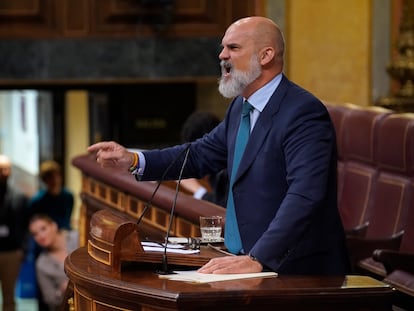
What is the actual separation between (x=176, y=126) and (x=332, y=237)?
5908 mm

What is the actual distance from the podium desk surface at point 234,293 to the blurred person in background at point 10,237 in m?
4.86

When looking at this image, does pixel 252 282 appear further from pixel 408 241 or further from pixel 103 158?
pixel 408 241

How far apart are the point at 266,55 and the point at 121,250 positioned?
670 millimetres

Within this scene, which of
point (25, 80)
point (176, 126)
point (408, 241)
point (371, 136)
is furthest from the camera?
point (176, 126)

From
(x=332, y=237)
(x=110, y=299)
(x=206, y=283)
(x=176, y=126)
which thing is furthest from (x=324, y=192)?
(x=176, y=126)

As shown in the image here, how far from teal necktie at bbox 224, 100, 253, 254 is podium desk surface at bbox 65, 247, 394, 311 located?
0.98 ft

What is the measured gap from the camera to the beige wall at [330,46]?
8.22 meters

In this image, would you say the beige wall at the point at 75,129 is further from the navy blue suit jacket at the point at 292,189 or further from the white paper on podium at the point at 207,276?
the white paper on podium at the point at 207,276

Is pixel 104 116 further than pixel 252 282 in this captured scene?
Yes

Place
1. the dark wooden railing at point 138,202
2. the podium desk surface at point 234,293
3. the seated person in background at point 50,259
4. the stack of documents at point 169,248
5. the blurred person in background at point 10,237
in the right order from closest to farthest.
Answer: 1. the podium desk surface at point 234,293
2. the stack of documents at point 169,248
3. the dark wooden railing at point 138,202
4. the seated person in background at point 50,259
5. the blurred person in background at point 10,237

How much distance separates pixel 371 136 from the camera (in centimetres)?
543

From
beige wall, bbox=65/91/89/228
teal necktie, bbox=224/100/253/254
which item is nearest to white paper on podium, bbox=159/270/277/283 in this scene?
teal necktie, bbox=224/100/253/254

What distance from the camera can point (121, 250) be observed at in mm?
2973

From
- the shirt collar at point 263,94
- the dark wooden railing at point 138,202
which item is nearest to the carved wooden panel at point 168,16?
the dark wooden railing at point 138,202
